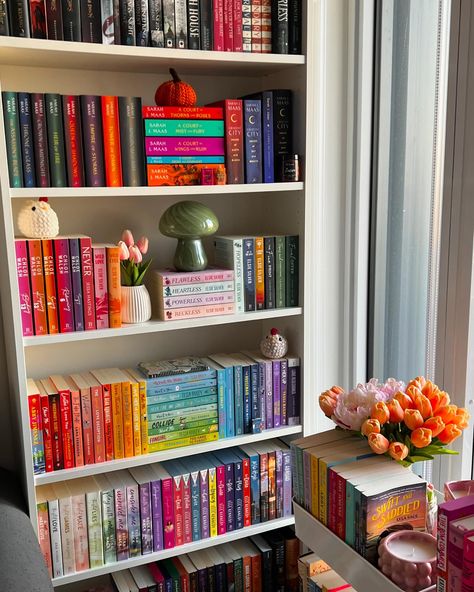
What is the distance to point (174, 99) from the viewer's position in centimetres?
163

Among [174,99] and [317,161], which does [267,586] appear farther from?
[174,99]

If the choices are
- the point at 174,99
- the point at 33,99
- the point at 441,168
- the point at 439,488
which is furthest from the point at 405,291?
the point at 33,99

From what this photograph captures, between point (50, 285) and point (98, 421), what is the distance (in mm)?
375

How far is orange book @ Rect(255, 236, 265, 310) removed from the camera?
1782 mm

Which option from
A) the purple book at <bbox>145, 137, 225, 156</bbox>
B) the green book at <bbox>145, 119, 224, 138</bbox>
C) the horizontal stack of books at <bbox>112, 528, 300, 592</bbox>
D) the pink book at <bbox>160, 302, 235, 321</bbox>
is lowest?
the horizontal stack of books at <bbox>112, 528, 300, 592</bbox>

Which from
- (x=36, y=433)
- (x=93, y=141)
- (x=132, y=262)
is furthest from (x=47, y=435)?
(x=93, y=141)

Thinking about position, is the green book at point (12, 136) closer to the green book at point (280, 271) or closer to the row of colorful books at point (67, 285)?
the row of colorful books at point (67, 285)

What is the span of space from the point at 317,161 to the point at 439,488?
38.5 inches

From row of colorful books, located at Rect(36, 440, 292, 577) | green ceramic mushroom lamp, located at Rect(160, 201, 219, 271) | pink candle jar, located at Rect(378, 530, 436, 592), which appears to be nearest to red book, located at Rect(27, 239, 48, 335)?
green ceramic mushroom lamp, located at Rect(160, 201, 219, 271)

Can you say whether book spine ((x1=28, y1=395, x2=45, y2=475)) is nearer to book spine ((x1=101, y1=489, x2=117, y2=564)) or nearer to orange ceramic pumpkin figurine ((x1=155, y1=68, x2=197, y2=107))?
book spine ((x1=101, y1=489, x2=117, y2=564))

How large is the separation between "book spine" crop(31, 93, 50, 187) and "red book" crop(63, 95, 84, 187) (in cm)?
5

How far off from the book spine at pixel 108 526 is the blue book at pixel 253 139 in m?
0.91

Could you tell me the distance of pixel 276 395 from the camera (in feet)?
6.11

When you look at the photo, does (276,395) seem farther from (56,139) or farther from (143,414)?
(56,139)
